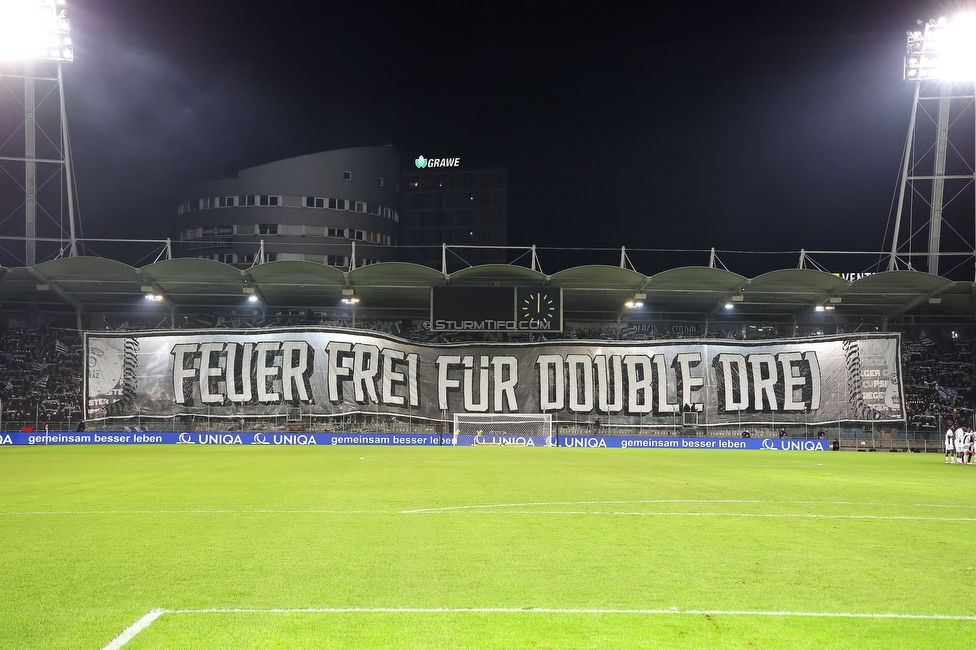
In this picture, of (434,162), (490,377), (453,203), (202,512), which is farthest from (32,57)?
(453,203)

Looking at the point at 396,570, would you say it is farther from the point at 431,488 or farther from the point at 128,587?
the point at 431,488

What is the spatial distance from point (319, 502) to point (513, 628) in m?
7.45

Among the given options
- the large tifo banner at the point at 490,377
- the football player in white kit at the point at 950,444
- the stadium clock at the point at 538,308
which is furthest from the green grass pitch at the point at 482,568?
the large tifo banner at the point at 490,377

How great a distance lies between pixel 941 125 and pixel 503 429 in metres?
26.1

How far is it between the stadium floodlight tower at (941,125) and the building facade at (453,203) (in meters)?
51.0

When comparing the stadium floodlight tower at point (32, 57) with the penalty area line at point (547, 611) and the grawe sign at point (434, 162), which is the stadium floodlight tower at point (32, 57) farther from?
the grawe sign at point (434, 162)

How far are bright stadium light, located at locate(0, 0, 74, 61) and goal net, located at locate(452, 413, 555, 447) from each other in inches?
1010

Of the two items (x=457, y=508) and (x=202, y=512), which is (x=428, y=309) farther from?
(x=202, y=512)

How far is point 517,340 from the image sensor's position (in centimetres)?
4547

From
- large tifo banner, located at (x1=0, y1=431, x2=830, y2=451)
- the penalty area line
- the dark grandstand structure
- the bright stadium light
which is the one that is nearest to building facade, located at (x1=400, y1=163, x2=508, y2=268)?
the dark grandstand structure

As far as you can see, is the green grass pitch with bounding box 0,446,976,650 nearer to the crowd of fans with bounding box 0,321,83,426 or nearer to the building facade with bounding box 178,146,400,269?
the crowd of fans with bounding box 0,321,83,426

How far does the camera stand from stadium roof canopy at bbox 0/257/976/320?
3981cm

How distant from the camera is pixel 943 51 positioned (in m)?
37.5

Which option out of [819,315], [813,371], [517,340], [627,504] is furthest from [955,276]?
[627,504]
